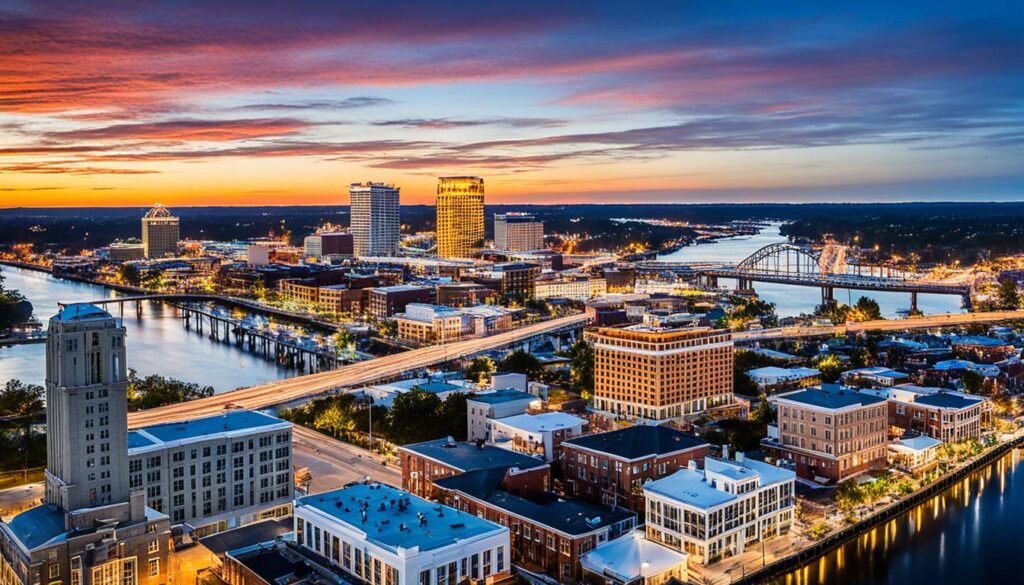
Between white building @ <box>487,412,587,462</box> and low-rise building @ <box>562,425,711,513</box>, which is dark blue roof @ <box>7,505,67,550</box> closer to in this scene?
low-rise building @ <box>562,425,711,513</box>

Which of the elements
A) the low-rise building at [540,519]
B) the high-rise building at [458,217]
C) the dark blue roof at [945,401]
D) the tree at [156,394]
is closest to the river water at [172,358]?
the tree at [156,394]

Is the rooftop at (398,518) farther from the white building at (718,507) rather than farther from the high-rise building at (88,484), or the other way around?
the white building at (718,507)

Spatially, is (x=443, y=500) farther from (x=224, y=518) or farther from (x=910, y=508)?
(x=910, y=508)

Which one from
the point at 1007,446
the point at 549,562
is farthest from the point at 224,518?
the point at 1007,446

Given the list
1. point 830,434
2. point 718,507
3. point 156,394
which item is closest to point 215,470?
point 718,507

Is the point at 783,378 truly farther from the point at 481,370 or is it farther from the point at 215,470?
the point at 215,470

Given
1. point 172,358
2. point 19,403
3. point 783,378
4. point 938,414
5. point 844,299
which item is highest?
point 19,403
